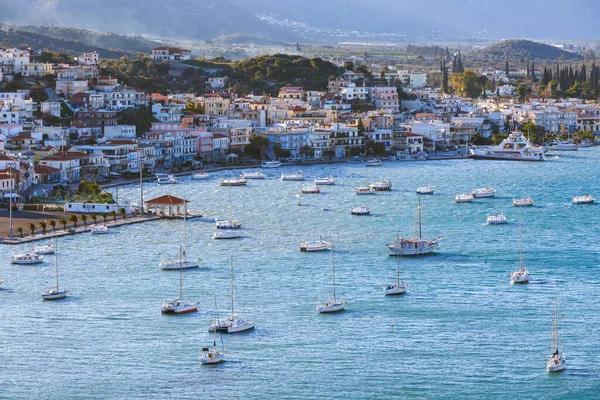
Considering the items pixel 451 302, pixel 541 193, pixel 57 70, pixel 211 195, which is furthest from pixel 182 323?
pixel 57 70

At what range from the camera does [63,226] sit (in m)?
36.8

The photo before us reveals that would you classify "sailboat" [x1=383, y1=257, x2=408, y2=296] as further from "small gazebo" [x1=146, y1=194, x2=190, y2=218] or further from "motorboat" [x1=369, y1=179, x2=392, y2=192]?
"motorboat" [x1=369, y1=179, x2=392, y2=192]

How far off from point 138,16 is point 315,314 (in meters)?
145

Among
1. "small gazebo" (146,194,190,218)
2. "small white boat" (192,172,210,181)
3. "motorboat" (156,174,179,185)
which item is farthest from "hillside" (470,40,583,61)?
"small gazebo" (146,194,190,218)

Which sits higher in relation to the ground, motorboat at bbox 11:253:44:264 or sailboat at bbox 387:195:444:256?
sailboat at bbox 387:195:444:256

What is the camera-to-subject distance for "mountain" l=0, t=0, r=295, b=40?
507ft

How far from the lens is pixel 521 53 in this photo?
17175 cm

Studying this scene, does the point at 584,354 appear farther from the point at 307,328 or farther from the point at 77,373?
the point at 77,373

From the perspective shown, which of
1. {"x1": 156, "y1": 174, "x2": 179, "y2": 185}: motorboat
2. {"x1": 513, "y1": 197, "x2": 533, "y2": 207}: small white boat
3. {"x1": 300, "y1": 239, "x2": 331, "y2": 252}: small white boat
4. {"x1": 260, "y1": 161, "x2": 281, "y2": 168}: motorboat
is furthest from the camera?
{"x1": 260, "y1": 161, "x2": 281, "y2": 168}: motorboat

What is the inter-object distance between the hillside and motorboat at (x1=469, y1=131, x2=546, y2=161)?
101117 mm

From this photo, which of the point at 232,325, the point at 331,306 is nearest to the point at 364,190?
the point at 331,306

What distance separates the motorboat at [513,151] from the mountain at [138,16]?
90.8 metres

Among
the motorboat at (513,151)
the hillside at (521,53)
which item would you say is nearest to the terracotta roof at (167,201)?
the motorboat at (513,151)

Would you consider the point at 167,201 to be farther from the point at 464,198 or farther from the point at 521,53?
the point at 521,53
